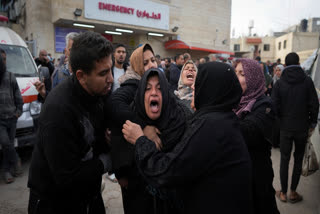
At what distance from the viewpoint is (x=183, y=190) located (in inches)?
58.4

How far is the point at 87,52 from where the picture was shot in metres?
1.38

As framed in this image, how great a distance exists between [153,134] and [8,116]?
330cm

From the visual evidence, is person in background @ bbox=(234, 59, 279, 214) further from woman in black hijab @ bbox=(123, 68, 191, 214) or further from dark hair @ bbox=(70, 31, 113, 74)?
dark hair @ bbox=(70, 31, 113, 74)

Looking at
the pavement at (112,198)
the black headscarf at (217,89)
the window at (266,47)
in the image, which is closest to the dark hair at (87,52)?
the black headscarf at (217,89)

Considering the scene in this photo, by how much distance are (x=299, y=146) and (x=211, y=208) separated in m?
2.86

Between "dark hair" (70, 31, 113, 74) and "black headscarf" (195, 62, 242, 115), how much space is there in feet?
2.15

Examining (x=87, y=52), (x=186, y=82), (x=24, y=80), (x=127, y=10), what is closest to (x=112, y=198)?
(x=186, y=82)

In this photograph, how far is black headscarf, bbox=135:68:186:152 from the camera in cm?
157

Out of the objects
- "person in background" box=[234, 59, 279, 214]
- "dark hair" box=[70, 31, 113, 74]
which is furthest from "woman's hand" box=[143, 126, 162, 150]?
"person in background" box=[234, 59, 279, 214]

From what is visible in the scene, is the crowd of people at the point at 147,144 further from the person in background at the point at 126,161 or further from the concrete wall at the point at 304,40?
the concrete wall at the point at 304,40

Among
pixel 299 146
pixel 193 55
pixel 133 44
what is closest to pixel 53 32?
pixel 133 44

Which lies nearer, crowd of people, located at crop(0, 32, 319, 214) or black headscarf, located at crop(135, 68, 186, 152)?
crowd of people, located at crop(0, 32, 319, 214)

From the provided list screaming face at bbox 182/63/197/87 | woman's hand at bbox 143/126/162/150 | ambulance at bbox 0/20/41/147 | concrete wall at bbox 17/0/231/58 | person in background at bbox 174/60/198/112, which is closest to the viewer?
woman's hand at bbox 143/126/162/150

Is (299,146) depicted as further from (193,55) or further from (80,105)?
(193,55)
